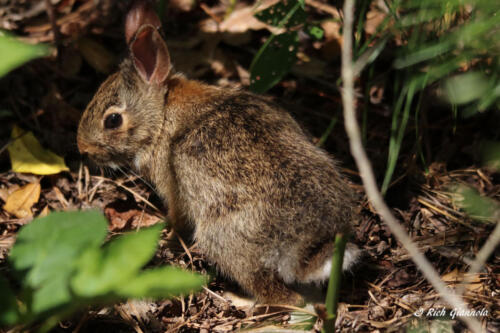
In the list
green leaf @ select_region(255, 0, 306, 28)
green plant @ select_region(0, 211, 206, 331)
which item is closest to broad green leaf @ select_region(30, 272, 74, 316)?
green plant @ select_region(0, 211, 206, 331)

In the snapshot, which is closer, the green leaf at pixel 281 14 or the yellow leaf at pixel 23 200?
the green leaf at pixel 281 14

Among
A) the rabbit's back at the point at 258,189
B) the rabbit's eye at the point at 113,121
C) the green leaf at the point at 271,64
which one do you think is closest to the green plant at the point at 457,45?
the rabbit's back at the point at 258,189

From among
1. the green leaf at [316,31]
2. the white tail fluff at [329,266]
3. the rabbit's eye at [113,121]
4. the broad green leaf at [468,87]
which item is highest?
the green leaf at [316,31]

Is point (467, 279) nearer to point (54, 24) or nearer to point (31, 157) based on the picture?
point (31, 157)

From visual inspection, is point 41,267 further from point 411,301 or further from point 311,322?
point 411,301

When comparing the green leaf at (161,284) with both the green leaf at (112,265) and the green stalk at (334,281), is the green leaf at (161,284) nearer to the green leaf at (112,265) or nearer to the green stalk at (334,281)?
the green leaf at (112,265)

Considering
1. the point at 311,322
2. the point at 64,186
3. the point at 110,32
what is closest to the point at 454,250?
the point at 311,322

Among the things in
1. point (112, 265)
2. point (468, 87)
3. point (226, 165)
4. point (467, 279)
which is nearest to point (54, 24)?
point (226, 165)
